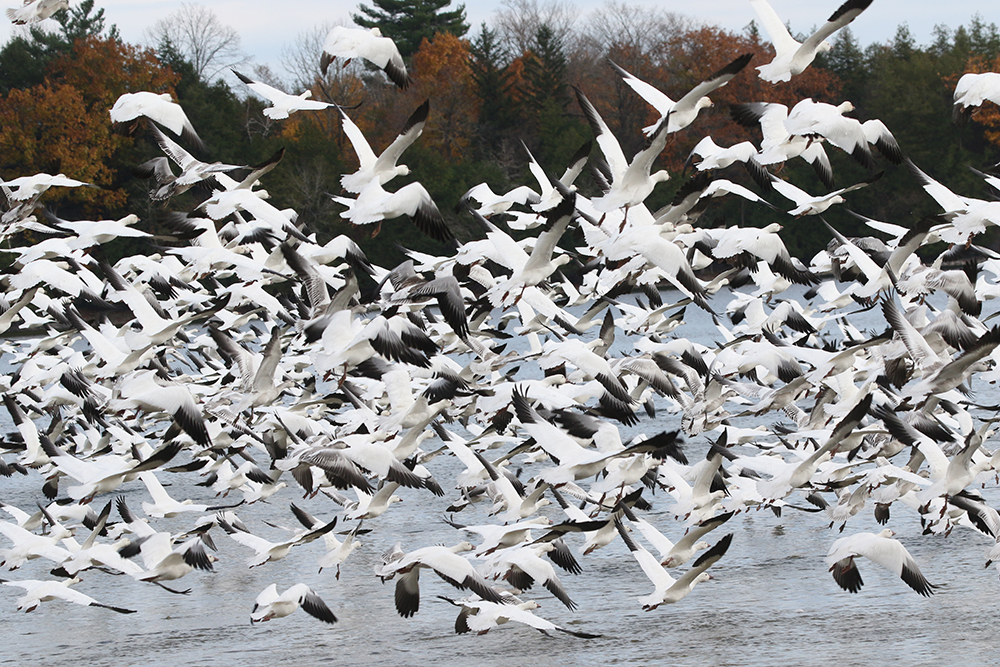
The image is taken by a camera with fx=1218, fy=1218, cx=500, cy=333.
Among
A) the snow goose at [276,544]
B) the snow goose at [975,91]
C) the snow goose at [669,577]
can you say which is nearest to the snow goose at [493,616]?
the snow goose at [669,577]

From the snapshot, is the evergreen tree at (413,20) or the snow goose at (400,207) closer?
the snow goose at (400,207)

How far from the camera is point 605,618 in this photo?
10.4m

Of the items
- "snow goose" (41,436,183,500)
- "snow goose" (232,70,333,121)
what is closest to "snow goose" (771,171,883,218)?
"snow goose" (232,70,333,121)

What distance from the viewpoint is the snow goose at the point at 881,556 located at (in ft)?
27.0

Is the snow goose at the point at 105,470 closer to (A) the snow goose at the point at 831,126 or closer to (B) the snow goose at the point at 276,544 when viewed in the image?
(B) the snow goose at the point at 276,544

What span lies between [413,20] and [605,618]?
57.4 m

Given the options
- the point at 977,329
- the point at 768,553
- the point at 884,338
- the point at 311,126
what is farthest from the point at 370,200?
the point at 311,126

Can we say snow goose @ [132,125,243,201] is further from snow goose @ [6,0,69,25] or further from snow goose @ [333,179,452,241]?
snow goose @ [333,179,452,241]

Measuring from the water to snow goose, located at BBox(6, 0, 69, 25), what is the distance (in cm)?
513

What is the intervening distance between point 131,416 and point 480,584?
17.9ft

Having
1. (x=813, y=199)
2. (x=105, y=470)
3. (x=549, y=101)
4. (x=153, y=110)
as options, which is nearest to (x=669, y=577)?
(x=813, y=199)

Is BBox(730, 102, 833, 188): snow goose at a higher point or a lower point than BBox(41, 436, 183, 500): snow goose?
higher

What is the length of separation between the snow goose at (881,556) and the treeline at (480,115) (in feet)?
Answer: 109

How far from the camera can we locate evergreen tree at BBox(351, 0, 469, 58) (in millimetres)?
64062
